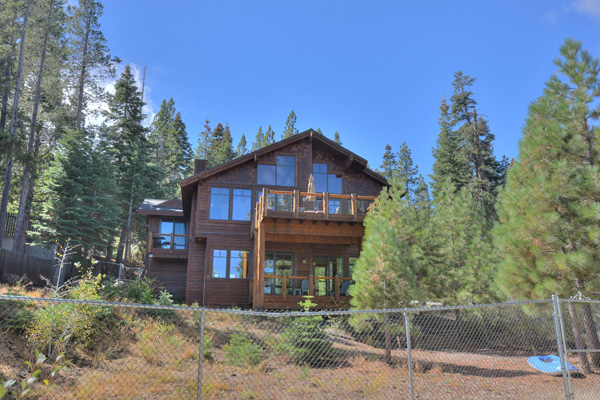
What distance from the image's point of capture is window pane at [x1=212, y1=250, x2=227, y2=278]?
16938 mm

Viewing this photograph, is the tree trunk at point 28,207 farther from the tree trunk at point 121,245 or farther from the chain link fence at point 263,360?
the chain link fence at point 263,360

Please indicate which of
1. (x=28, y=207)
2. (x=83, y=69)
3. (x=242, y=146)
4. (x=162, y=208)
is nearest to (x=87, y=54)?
(x=83, y=69)

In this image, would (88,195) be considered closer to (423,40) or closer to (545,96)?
(423,40)

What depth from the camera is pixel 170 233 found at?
65.5 ft

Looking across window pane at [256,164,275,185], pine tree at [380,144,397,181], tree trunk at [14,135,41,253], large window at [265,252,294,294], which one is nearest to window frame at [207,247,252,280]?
large window at [265,252,294,294]

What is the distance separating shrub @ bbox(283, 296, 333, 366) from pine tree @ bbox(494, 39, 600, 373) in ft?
14.7

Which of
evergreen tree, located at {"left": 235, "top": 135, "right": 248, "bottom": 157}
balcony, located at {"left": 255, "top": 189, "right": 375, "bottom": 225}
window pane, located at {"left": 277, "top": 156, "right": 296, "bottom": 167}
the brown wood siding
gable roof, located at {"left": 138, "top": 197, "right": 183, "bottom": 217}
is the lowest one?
the brown wood siding

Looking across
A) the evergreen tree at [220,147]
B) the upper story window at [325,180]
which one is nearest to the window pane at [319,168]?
the upper story window at [325,180]

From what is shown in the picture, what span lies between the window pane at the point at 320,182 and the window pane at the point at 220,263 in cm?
518

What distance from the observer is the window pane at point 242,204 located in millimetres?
17500

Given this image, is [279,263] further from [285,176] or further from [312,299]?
[285,176]

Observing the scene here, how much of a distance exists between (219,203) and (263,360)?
1006 cm

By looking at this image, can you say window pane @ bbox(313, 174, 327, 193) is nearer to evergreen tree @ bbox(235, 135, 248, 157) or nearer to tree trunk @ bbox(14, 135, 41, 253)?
tree trunk @ bbox(14, 135, 41, 253)

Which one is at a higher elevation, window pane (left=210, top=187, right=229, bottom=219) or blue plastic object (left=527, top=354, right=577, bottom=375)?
window pane (left=210, top=187, right=229, bottom=219)
